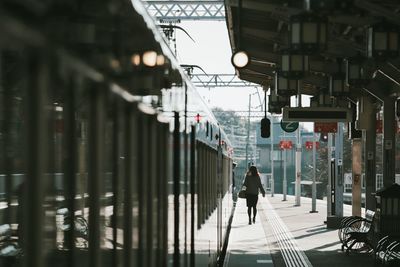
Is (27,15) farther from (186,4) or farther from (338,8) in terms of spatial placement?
(186,4)

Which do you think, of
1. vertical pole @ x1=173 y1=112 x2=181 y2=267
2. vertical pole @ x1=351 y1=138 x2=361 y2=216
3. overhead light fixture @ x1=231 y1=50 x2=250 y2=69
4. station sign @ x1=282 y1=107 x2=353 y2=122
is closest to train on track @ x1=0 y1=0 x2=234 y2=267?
vertical pole @ x1=173 y1=112 x2=181 y2=267

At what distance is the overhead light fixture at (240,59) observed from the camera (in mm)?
11633

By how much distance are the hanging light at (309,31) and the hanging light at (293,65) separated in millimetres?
2379

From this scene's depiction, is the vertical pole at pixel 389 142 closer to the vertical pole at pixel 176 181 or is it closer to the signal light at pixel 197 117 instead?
the signal light at pixel 197 117

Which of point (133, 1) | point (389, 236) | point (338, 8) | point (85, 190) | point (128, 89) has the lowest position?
point (389, 236)

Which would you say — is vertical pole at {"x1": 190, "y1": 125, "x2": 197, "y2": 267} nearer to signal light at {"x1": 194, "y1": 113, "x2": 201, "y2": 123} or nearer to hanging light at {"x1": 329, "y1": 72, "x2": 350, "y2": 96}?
signal light at {"x1": 194, "y1": 113, "x2": 201, "y2": 123}

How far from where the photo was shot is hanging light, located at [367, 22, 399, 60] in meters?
10.1

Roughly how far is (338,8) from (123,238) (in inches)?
191

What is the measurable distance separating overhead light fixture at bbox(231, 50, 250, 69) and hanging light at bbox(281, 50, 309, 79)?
1174mm

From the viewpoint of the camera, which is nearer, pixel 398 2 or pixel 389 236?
pixel 398 2

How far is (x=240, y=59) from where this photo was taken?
1166cm

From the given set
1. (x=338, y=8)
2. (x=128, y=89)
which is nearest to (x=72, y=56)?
(x=128, y=89)

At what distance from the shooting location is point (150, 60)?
388cm

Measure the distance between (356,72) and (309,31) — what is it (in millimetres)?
2964
